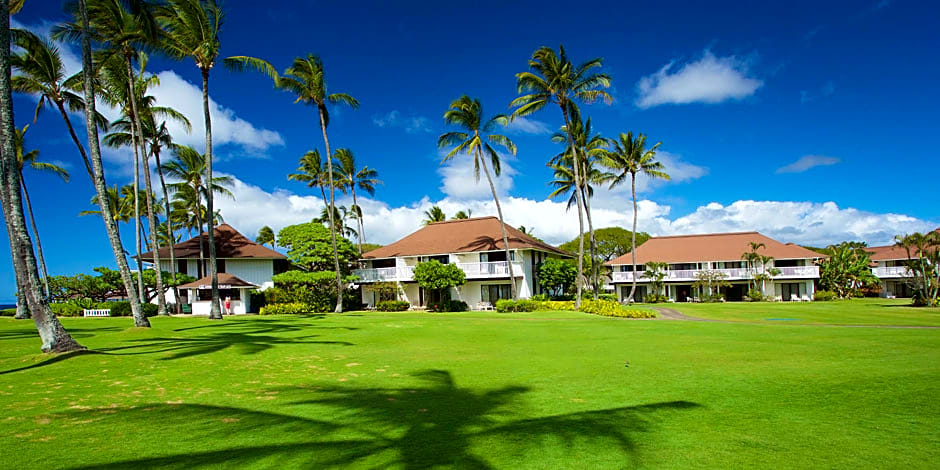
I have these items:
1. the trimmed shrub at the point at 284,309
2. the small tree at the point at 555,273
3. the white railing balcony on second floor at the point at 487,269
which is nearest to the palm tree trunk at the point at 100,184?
the trimmed shrub at the point at 284,309

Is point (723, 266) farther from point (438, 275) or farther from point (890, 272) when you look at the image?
point (438, 275)

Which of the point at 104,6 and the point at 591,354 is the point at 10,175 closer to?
the point at 104,6

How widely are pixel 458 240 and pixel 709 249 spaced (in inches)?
1066

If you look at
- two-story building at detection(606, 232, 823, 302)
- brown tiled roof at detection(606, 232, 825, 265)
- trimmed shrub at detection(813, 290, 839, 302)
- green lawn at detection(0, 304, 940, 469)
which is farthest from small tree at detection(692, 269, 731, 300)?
green lawn at detection(0, 304, 940, 469)

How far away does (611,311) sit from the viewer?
2745 centimetres

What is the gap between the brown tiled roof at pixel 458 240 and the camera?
130 ft

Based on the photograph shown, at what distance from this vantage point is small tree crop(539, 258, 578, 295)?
39656mm

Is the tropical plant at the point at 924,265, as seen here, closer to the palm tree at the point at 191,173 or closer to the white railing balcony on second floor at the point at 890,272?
the white railing balcony on second floor at the point at 890,272

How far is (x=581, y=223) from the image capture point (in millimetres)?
33531

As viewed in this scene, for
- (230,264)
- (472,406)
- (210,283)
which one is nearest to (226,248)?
(230,264)

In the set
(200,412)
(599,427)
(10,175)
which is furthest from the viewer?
(10,175)

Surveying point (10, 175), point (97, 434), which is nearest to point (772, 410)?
point (97, 434)

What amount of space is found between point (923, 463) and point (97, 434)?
8.92m

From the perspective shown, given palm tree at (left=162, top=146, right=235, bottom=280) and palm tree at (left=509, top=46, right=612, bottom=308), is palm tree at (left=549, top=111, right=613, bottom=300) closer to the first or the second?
palm tree at (left=509, top=46, right=612, bottom=308)
